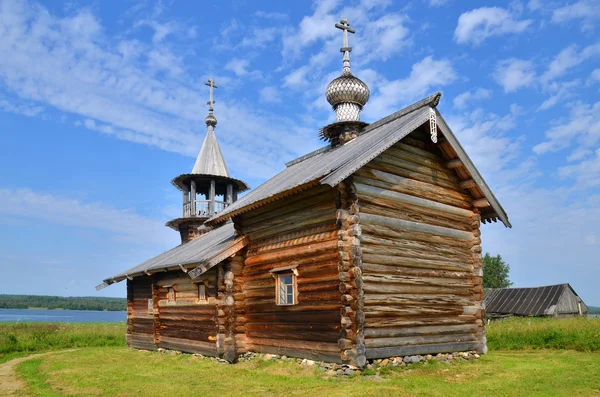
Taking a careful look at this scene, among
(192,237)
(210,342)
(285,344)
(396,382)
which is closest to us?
(396,382)

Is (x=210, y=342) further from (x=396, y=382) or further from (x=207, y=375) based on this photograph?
(x=396, y=382)

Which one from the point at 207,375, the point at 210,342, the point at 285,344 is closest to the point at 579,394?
the point at 285,344

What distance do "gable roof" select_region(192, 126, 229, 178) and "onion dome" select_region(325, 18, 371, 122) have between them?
39.4 feet

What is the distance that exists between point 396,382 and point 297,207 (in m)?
5.61

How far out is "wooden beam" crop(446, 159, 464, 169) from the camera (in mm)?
16203

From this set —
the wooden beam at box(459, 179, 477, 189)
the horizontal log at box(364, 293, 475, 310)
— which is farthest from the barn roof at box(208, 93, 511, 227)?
the horizontal log at box(364, 293, 475, 310)

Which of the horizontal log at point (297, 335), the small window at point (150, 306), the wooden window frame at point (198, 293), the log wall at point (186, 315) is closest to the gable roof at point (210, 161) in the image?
the small window at point (150, 306)

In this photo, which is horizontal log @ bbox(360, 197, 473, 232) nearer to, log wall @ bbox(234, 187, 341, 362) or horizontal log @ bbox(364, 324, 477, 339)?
log wall @ bbox(234, 187, 341, 362)

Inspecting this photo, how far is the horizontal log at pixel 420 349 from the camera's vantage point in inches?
526

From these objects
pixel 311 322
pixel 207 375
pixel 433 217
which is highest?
pixel 433 217

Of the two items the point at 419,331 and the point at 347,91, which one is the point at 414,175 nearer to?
the point at 419,331

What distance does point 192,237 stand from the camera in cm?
2931

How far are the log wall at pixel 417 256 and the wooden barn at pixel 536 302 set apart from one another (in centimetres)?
2280

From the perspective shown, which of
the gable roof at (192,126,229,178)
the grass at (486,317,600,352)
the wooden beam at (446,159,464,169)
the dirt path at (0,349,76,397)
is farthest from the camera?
the gable roof at (192,126,229,178)
